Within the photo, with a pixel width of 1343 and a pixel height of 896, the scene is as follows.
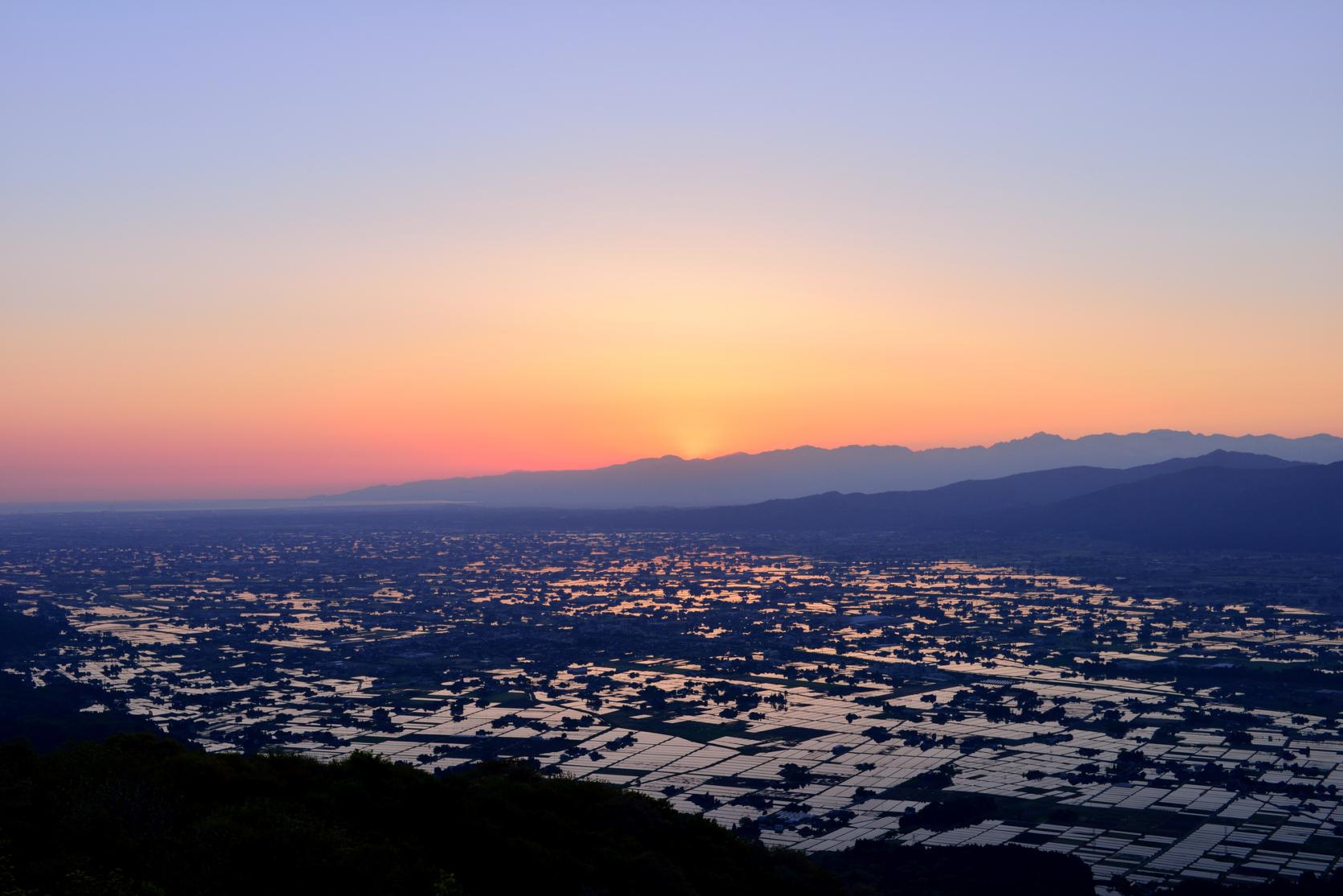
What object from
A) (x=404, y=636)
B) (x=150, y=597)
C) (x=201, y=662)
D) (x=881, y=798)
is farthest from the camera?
(x=150, y=597)

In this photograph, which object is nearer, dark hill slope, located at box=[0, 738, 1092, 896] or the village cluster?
dark hill slope, located at box=[0, 738, 1092, 896]

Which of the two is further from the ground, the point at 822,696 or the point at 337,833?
the point at 337,833

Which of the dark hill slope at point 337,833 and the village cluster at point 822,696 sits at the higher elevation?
the dark hill slope at point 337,833

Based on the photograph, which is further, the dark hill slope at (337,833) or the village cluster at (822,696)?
the village cluster at (822,696)

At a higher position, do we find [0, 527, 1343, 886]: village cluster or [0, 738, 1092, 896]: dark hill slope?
[0, 738, 1092, 896]: dark hill slope

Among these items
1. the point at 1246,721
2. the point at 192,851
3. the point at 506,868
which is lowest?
the point at 1246,721

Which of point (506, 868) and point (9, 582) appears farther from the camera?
point (9, 582)

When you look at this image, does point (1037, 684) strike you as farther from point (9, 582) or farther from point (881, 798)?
point (9, 582)

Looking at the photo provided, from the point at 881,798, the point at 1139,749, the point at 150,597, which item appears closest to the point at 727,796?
the point at 881,798
